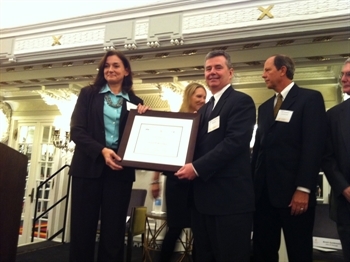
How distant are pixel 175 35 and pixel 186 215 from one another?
104 inches

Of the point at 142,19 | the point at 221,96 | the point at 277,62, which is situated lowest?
the point at 221,96

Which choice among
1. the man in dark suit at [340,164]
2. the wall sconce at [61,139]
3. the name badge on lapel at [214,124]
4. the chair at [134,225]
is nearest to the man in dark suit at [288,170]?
the man in dark suit at [340,164]

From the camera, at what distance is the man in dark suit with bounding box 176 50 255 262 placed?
147 cm

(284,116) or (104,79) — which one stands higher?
(104,79)

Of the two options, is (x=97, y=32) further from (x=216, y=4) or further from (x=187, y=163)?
(x=187, y=163)

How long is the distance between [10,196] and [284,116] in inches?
52.2

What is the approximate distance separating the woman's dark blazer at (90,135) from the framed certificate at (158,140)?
0.23ft

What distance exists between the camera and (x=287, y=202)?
1696 mm

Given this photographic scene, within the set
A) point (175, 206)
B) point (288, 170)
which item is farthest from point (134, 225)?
point (288, 170)

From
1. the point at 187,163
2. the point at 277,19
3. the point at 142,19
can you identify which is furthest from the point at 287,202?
the point at 142,19

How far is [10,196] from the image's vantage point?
133 centimetres

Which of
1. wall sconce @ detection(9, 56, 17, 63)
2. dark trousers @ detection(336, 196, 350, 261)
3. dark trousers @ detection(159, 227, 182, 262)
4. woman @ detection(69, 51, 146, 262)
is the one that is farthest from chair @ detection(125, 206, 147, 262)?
wall sconce @ detection(9, 56, 17, 63)

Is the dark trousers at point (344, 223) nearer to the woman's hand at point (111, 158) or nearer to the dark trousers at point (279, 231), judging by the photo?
the dark trousers at point (279, 231)

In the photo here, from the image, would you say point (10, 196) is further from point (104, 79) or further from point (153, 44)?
point (153, 44)
